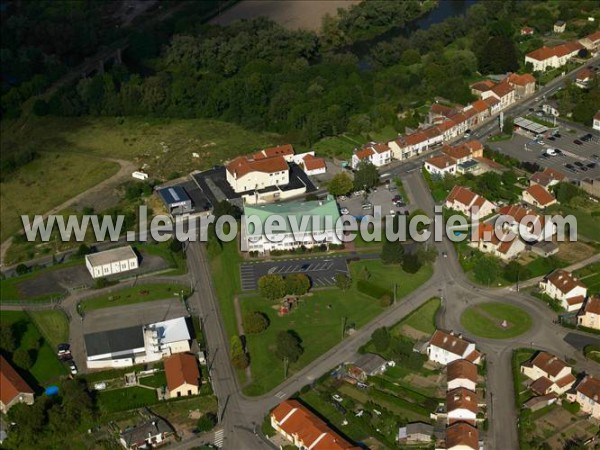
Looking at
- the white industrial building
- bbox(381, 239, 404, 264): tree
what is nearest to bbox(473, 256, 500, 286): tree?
bbox(381, 239, 404, 264): tree

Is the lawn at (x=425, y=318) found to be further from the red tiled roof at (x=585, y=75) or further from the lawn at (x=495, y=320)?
the red tiled roof at (x=585, y=75)

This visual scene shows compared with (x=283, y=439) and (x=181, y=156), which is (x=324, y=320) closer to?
(x=283, y=439)

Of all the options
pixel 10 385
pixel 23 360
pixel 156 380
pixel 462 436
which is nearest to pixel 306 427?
pixel 462 436

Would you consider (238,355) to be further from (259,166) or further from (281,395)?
(259,166)

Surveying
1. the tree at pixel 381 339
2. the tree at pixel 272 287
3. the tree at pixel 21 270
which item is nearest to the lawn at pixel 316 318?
the tree at pixel 272 287

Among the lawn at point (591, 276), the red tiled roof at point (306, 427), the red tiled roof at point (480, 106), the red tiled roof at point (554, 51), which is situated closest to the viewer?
the red tiled roof at point (306, 427)

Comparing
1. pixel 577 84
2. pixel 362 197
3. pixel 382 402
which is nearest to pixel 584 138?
pixel 577 84
